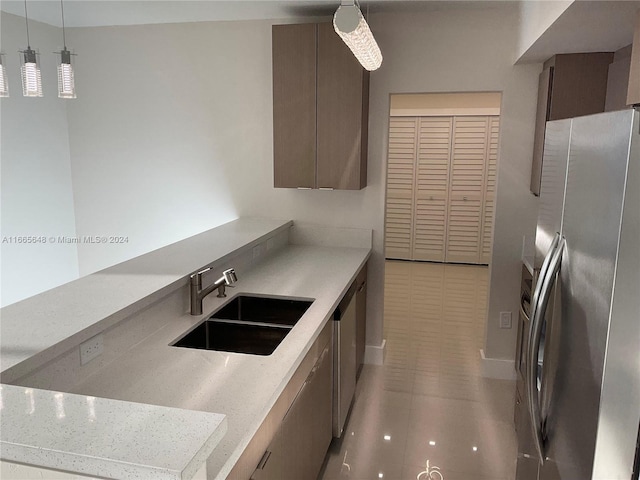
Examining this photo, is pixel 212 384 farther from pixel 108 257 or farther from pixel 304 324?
pixel 108 257

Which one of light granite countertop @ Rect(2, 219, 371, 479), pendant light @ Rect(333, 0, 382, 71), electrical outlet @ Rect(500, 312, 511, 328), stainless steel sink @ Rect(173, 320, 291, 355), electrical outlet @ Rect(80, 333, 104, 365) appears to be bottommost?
electrical outlet @ Rect(500, 312, 511, 328)

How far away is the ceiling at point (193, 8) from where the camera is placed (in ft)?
10.4

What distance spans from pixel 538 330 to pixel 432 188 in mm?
5253

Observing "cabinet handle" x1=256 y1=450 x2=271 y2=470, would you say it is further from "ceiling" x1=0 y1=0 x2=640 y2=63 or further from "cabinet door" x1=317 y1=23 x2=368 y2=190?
"ceiling" x1=0 y1=0 x2=640 y2=63

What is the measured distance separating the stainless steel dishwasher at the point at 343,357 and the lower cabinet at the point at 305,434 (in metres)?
0.09

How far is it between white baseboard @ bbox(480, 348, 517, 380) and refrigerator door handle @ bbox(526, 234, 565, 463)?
213 cm

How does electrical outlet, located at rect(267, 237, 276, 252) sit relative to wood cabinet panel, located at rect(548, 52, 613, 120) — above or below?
below

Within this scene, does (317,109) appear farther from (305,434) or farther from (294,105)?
(305,434)

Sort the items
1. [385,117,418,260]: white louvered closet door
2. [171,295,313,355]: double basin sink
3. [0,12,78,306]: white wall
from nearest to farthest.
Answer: [171,295,313,355]: double basin sink
[0,12,78,306]: white wall
[385,117,418,260]: white louvered closet door

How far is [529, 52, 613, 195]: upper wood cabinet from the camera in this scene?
2838 millimetres

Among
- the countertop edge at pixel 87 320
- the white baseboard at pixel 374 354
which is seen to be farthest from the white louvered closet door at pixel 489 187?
the countertop edge at pixel 87 320

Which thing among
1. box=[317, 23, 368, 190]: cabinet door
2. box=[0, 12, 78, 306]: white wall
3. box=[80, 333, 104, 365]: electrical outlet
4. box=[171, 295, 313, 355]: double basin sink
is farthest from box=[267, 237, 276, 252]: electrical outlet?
box=[0, 12, 78, 306]: white wall

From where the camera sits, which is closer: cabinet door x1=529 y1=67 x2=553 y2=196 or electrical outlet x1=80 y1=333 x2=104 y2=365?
electrical outlet x1=80 y1=333 x2=104 y2=365

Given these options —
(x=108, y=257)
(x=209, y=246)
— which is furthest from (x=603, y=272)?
(x=108, y=257)
